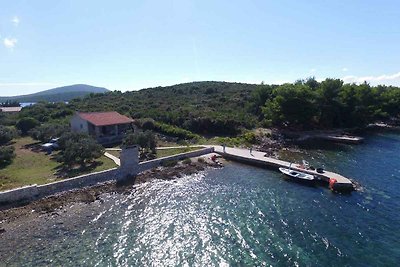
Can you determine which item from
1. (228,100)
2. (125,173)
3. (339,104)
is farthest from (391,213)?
(228,100)

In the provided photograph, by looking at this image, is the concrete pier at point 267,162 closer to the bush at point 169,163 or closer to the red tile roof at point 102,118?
the bush at point 169,163

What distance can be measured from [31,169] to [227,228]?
2513cm

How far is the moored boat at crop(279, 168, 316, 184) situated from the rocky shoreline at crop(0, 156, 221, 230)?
31.1ft

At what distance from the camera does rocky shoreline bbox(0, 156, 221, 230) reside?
2625 cm

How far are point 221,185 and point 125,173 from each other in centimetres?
1146

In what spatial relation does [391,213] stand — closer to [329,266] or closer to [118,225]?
[329,266]

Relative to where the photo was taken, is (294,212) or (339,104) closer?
(294,212)

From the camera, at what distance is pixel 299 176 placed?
1363 inches

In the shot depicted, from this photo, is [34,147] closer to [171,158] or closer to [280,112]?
[171,158]

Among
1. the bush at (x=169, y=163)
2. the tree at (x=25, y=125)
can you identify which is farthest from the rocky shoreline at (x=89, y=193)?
the tree at (x=25, y=125)

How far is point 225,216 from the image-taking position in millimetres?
26562

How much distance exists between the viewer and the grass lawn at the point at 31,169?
31297 mm

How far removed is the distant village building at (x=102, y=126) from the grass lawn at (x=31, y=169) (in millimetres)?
8710

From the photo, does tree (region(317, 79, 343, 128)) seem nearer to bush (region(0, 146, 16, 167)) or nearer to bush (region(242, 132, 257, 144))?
A: bush (region(242, 132, 257, 144))
